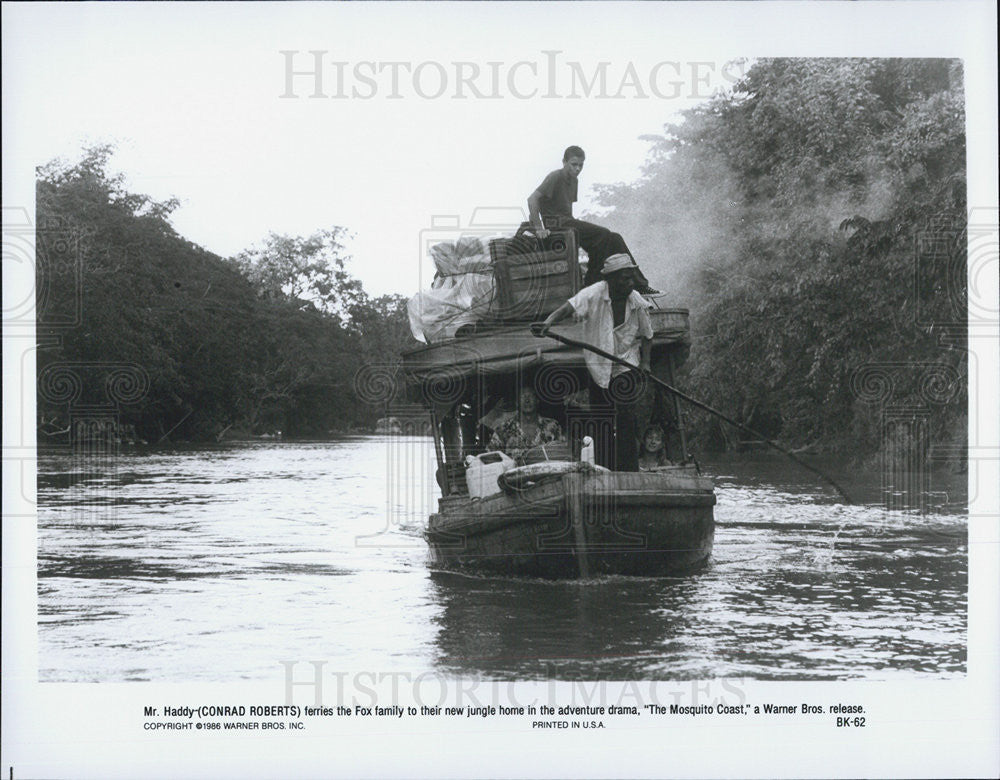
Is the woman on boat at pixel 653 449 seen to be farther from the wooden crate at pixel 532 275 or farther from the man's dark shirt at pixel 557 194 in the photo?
the man's dark shirt at pixel 557 194

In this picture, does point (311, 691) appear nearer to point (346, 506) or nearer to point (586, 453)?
point (586, 453)

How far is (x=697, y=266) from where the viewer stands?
25156 mm

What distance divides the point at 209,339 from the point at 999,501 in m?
29.6

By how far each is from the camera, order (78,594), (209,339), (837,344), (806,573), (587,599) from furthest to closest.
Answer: (209,339) < (837,344) < (806,573) < (78,594) < (587,599)

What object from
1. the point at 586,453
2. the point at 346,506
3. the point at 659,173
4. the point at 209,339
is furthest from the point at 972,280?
the point at 209,339

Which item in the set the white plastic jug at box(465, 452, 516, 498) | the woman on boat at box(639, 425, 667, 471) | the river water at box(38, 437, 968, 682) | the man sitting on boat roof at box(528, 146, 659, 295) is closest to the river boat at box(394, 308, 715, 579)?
the white plastic jug at box(465, 452, 516, 498)

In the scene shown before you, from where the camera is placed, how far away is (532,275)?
11289 mm

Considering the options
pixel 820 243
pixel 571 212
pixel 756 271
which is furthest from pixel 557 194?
pixel 756 271

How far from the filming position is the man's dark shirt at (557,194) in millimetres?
11133

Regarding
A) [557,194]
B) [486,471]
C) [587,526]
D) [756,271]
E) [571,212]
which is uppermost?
[756,271]

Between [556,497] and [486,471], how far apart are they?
102cm

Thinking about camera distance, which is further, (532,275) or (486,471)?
(486,471)
